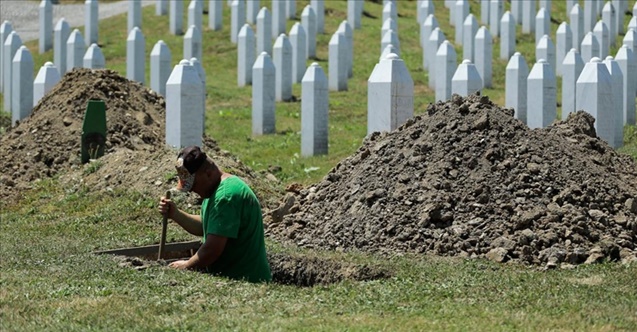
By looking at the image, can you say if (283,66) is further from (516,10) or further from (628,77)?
(516,10)

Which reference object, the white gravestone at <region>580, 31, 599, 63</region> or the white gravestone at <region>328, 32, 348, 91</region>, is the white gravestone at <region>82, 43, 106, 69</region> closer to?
the white gravestone at <region>328, 32, 348, 91</region>

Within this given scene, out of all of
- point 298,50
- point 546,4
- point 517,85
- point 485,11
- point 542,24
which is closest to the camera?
point 517,85

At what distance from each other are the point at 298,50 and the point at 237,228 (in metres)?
17.9

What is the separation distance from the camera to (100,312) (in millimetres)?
7168

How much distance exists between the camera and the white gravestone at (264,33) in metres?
27.6

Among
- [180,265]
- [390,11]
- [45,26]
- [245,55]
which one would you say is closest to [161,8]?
[45,26]

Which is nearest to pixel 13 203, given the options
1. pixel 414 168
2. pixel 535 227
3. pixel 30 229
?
pixel 30 229

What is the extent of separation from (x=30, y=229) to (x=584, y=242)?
5788 millimetres

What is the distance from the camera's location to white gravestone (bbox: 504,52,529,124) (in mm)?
19172

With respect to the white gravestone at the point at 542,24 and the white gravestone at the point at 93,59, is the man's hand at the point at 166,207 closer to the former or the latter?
the white gravestone at the point at 93,59

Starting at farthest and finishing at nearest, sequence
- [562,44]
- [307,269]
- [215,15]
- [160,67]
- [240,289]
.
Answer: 1. [215,15]
2. [562,44]
3. [160,67]
4. [307,269]
5. [240,289]

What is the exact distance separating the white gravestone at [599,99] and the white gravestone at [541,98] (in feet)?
4.35

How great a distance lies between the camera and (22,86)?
22.2 meters

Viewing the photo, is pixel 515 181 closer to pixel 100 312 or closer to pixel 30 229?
pixel 100 312
